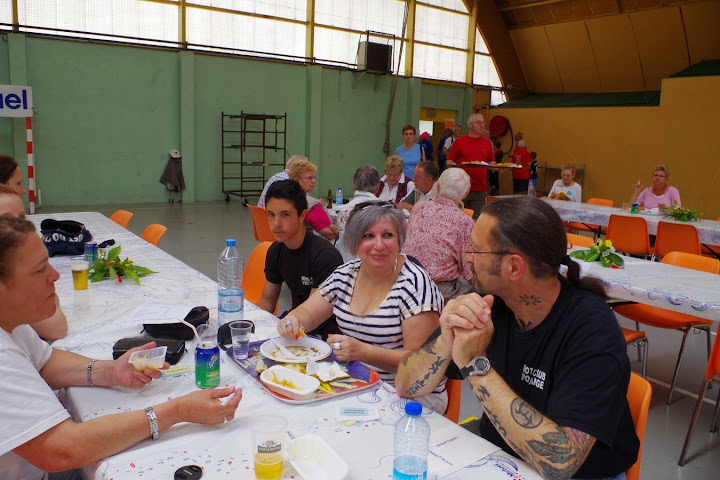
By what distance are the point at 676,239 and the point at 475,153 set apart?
3.09m

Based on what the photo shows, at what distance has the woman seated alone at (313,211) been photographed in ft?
16.6

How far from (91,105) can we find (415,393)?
10918 millimetres

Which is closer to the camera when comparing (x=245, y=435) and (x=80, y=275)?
(x=245, y=435)

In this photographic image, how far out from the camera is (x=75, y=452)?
1292 millimetres

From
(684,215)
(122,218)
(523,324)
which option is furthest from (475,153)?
(523,324)

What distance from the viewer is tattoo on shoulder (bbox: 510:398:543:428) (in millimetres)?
1377

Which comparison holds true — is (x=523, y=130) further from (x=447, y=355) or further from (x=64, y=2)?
(x=447, y=355)

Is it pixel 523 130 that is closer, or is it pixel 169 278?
pixel 169 278

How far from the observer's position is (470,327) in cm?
154

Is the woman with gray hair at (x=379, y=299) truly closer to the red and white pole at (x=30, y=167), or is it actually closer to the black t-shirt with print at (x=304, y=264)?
the black t-shirt with print at (x=304, y=264)

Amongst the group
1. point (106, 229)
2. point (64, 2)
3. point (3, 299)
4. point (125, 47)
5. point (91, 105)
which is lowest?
point (106, 229)

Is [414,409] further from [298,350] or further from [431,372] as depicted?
[298,350]

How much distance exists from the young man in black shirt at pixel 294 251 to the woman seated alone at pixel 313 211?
196 centimetres

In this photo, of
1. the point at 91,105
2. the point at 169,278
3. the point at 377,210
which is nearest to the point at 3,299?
the point at 377,210
